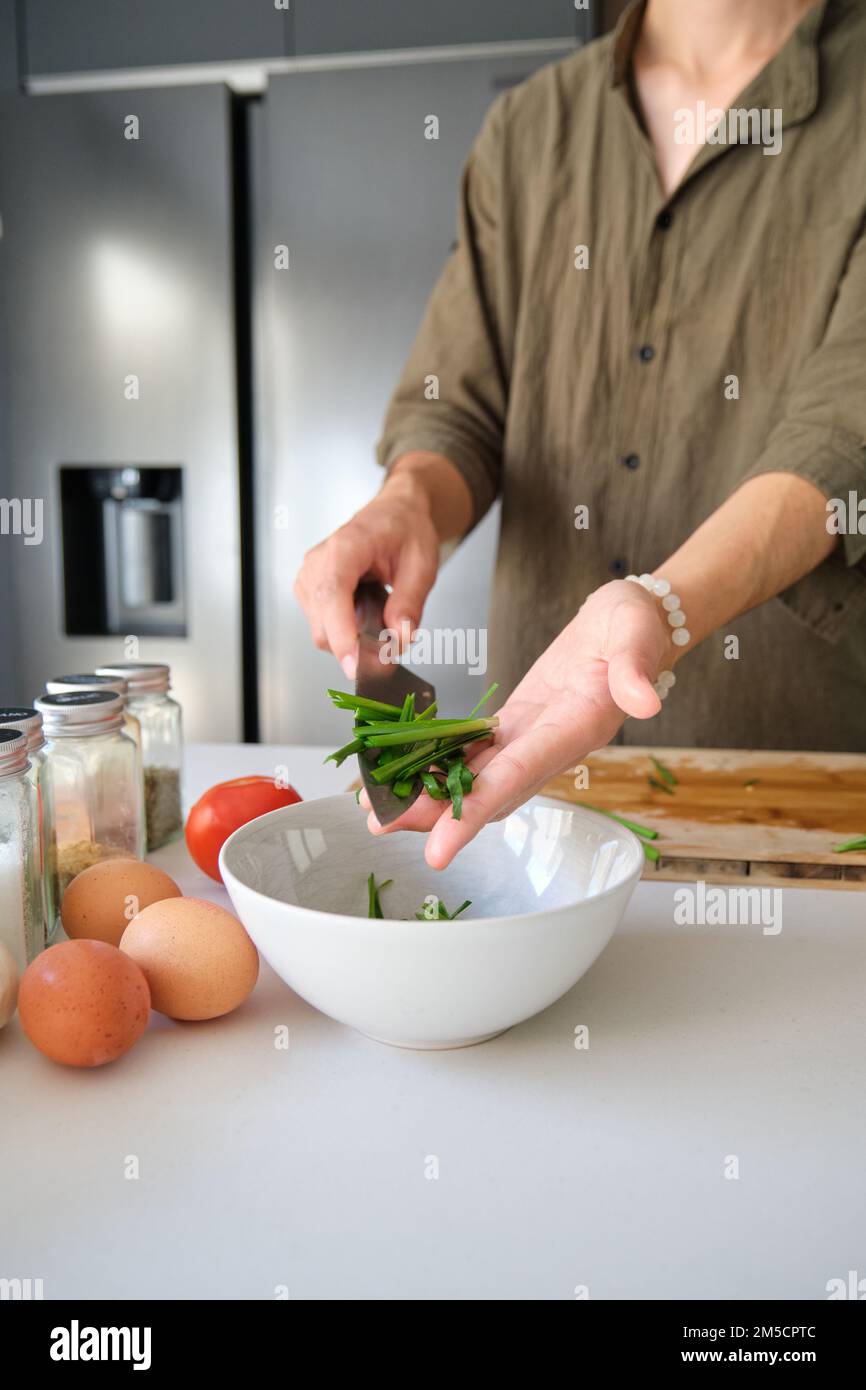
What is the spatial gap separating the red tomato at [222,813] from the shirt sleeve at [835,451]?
0.62 metres

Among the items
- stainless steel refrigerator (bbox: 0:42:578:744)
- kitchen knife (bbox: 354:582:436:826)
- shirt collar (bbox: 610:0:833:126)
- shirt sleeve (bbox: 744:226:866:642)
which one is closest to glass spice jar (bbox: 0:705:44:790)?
kitchen knife (bbox: 354:582:436:826)

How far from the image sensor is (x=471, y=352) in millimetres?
1603

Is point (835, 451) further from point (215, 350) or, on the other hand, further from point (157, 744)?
point (215, 350)

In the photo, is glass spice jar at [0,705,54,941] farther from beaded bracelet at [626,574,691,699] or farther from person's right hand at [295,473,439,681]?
beaded bracelet at [626,574,691,699]

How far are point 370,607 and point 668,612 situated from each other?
0.32 metres

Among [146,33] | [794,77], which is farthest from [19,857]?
[146,33]

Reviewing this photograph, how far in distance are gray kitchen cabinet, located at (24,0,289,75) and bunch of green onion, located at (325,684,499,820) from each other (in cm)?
210

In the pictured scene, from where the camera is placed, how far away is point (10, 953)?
2.33ft

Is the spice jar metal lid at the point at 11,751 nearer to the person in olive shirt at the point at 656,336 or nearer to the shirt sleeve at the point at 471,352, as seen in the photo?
the person in olive shirt at the point at 656,336

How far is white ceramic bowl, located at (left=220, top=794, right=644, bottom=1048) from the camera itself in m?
0.62

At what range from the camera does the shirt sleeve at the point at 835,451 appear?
1.12 m

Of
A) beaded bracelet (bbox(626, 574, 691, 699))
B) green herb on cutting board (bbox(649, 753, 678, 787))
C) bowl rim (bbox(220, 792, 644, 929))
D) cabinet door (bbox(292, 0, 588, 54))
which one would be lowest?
green herb on cutting board (bbox(649, 753, 678, 787))
